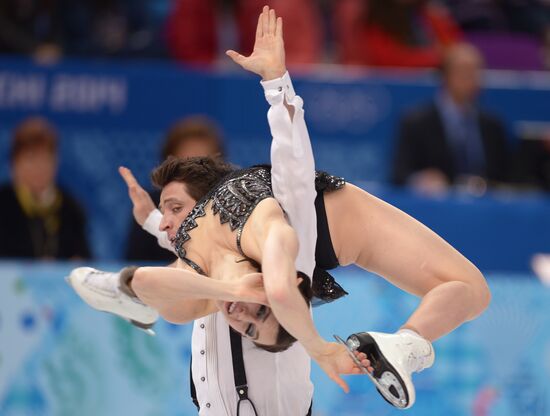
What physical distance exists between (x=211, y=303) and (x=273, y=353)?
1.01ft

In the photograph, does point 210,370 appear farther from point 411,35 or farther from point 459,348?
point 411,35

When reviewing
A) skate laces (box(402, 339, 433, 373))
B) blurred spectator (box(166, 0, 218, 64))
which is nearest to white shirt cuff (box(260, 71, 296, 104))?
skate laces (box(402, 339, 433, 373))

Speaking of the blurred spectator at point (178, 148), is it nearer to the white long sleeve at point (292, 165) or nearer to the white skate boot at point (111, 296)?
the white skate boot at point (111, 296)

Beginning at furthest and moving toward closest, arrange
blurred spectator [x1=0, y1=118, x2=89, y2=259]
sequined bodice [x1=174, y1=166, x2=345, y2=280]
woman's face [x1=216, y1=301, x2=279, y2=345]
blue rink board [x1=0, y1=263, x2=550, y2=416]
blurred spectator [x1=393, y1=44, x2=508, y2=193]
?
blurred spectator [x1=393, y1=44, x2=508, y2=193]
blurred spectator [x1=0, y1=118, x2=89, y2=259]
blue rink board [x1=0, y1=263, x2=550, y2=416]
sequined bodice [x1=174, y1=166, x2=345, y2=280]
woman's face [x1=216, y1=301, x2=279, y2=345]

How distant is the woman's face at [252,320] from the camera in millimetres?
4207

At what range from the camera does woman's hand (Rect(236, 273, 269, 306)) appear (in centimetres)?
396

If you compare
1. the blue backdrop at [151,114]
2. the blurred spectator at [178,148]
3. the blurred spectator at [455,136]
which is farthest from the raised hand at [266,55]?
the blue backdrop at [151,114]

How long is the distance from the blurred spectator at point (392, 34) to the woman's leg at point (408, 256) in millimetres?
4049

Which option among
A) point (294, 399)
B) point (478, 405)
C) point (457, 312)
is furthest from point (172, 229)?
point (478, 405)

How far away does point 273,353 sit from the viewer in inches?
180

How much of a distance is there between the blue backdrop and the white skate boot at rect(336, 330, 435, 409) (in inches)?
153

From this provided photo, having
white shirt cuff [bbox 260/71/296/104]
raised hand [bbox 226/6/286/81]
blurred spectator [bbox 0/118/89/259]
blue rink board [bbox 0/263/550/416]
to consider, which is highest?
raised hand [bbox 226/6/286/81]

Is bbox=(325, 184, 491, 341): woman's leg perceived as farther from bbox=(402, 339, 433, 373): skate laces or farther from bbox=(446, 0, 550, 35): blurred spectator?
bbox=(446, 0, 550, 35): blurred spectator

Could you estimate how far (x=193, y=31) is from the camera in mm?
8508
